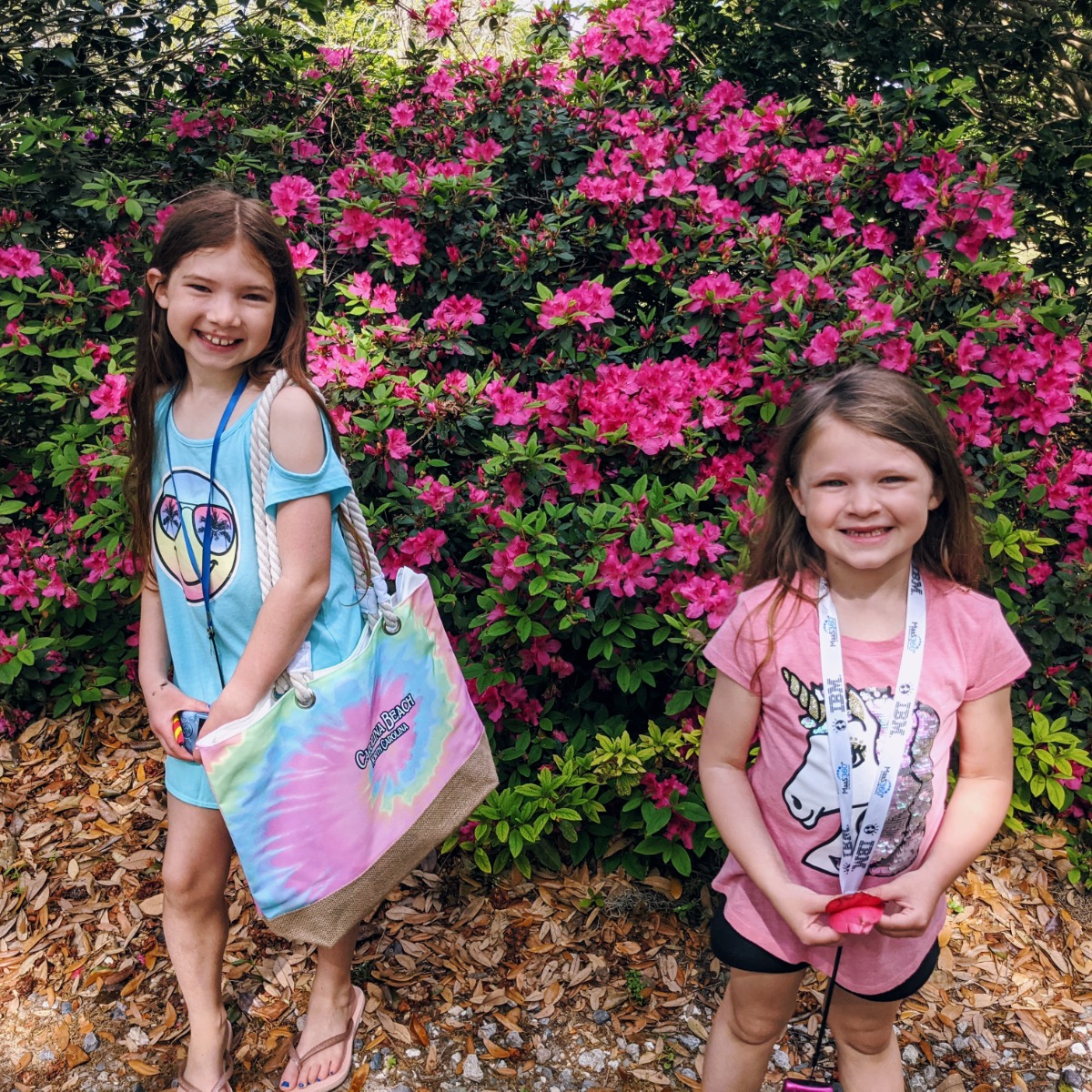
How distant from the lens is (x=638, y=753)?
251 centimetres

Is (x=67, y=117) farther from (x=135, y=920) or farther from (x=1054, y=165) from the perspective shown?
(x=1054, y=165)

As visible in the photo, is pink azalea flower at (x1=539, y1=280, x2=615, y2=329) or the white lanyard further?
pink azalea flower at (x1=539, y1=280, x2=615, y2=329)

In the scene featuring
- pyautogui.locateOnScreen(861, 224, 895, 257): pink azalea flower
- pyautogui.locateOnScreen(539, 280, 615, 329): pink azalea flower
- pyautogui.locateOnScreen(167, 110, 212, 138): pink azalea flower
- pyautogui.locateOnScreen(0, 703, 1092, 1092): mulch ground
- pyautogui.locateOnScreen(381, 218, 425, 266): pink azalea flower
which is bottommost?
pyautogui.locateOnScreen(0, 703, 1092, 1092): mulch ground

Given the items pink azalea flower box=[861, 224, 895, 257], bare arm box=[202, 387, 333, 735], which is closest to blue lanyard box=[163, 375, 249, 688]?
bare arm box=[202, 387, 333, 735]

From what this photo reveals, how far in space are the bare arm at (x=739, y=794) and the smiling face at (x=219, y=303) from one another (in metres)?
1.05

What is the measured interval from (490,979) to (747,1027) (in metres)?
0.92

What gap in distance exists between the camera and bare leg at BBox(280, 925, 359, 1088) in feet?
7.43

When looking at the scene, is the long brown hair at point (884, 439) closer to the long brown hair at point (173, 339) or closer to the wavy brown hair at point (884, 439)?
the wavy brown hair at point (884, 439)

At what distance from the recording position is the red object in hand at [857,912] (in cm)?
149

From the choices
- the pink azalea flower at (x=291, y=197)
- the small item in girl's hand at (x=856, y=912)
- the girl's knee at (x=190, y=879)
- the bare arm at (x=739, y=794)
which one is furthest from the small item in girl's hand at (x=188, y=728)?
the pink azalea flower at (x=291, y=197)

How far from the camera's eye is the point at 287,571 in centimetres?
179

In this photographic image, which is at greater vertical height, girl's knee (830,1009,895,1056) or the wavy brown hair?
the wavy brown hair

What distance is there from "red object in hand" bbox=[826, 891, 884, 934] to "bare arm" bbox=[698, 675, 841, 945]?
70 mm

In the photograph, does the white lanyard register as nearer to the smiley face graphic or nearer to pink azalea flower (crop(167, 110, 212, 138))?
the smiley face graphic
